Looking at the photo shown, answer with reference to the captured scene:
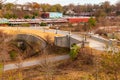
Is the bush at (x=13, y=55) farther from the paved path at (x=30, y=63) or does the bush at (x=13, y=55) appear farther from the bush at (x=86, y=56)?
the bush at (x=86, y=56)

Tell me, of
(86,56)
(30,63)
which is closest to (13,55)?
(30,63)

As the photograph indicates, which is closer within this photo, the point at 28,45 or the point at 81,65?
the point at 81,65

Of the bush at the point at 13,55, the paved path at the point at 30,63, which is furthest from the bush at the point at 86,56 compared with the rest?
the bush at the point at 13,55

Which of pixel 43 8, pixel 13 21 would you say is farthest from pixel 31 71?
pixel 43 8

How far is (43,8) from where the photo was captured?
1815 inches

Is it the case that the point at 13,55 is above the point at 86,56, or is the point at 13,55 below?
below

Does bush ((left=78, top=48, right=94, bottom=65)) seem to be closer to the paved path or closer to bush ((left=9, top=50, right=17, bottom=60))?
the paved path

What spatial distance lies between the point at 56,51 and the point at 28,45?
318 centimetres

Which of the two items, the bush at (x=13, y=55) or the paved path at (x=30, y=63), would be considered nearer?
the paved path at (x=30, y=63)

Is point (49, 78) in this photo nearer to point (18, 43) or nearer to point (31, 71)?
point (31, 71)

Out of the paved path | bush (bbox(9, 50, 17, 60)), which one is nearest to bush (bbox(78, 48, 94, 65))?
the paved path

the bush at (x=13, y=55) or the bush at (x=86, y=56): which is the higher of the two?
the bush at (x=86, y=56)

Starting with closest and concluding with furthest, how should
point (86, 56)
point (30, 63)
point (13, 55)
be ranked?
point (86, 56)
point (30, 63)
point (13, 55)

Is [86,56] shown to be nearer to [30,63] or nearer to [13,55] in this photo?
[30,63]
